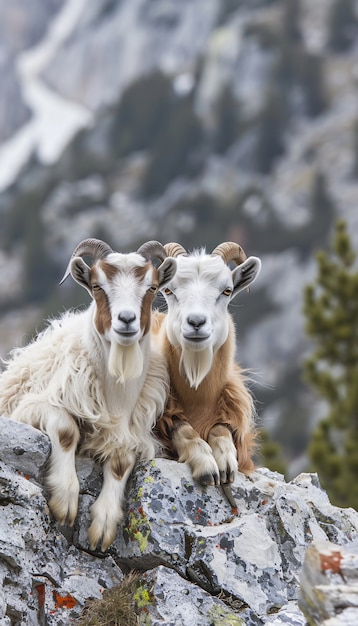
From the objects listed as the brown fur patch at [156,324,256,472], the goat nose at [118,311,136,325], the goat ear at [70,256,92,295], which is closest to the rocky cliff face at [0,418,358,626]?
the brown fur patch at [156,324,256,472]

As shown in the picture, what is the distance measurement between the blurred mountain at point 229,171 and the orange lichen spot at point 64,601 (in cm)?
7528

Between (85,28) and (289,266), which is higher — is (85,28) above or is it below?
above

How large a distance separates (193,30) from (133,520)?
14686cm

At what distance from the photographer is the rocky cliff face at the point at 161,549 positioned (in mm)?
7883

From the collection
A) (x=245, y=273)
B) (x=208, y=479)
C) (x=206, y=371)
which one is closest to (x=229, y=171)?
(x=245, y=273)

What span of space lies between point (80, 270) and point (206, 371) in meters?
1.49

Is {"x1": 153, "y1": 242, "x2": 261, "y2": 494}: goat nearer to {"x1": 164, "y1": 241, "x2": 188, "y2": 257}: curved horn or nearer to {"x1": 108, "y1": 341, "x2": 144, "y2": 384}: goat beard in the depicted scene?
{"x1": 164, "y1": 241, "x2": 188, "y2": 257}: curved horn

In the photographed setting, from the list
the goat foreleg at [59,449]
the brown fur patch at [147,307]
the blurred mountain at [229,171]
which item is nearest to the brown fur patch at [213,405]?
the brown fur patch at [147,307]

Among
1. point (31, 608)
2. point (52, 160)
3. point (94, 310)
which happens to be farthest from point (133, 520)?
point (52, 160)

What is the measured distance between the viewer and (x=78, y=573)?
27.0 feet

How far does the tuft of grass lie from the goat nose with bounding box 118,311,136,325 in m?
2.07

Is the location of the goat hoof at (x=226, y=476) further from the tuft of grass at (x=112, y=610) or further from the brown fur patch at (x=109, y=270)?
the brown fur patch at (x=109, y=270)

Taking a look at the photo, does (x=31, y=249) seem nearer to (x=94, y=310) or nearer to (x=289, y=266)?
(x=289, y=266)

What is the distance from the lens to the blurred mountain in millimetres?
95188
